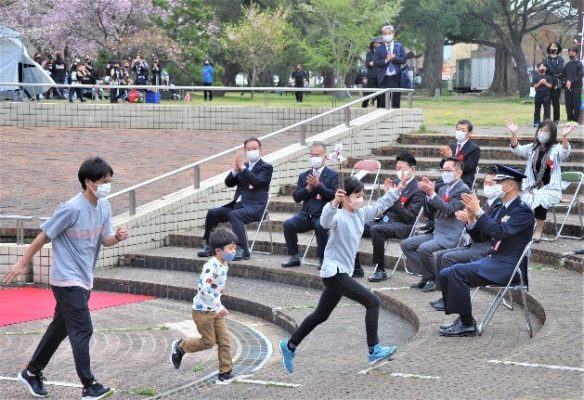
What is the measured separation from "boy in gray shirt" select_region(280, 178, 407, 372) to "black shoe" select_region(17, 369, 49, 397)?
6.56 feet

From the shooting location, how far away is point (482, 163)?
1717cm

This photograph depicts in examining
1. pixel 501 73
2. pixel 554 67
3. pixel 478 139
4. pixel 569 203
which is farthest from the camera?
pixel 501 73

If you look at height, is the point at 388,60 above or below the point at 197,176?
above

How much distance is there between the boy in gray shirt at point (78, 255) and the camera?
8594mm

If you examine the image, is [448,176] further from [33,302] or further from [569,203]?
[33,302]

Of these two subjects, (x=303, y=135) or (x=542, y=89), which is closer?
(x=303, y=135)

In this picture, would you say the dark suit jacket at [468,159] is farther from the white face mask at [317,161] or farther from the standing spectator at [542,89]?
the standing spectator at [542,89]

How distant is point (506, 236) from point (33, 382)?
165 inches

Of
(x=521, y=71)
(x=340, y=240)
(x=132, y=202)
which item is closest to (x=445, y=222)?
(x=340, y=240)

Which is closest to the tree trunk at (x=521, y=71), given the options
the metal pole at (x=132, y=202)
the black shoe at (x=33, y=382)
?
the metal pole at (x=132, y=202)

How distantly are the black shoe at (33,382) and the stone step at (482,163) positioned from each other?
9084 millimetres

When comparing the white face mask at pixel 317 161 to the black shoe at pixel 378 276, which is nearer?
the black shoe at pixel 378 276

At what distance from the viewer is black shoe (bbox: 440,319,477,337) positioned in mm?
9969

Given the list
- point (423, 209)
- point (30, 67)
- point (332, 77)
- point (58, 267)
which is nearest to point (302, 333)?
point (58, 267)
